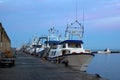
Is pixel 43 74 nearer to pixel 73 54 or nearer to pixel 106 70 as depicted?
pixel 73 54

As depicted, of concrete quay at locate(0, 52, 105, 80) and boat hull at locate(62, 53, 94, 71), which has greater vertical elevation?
boat hull at locate(62, 53, 94, 71)

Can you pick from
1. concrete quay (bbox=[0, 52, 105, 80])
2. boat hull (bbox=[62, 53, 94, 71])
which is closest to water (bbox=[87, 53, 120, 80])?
boat hull (bbox=[62, 53, 94, 71])

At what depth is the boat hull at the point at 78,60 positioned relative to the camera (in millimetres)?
47719

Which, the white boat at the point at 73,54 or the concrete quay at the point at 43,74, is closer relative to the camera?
the concrete quay at the point at 43,74

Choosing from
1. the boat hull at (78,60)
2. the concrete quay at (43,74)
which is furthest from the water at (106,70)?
the concrete quay at (43,74)

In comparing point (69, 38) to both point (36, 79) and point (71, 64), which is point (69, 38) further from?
point (36, 79)

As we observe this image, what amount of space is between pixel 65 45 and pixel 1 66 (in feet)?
53.3

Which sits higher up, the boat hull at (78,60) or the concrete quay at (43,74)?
the boat hull at (78,60)

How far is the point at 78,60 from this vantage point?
158 feet

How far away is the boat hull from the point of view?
4772 cm

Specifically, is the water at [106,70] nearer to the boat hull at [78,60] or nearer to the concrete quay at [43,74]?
the boat hull at [78,60]

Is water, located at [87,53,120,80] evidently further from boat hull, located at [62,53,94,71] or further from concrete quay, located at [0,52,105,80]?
concrete quay, located at [0,52,105,80]

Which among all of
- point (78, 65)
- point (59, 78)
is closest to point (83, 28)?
point (78, 65)

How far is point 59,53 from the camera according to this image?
55094mm
